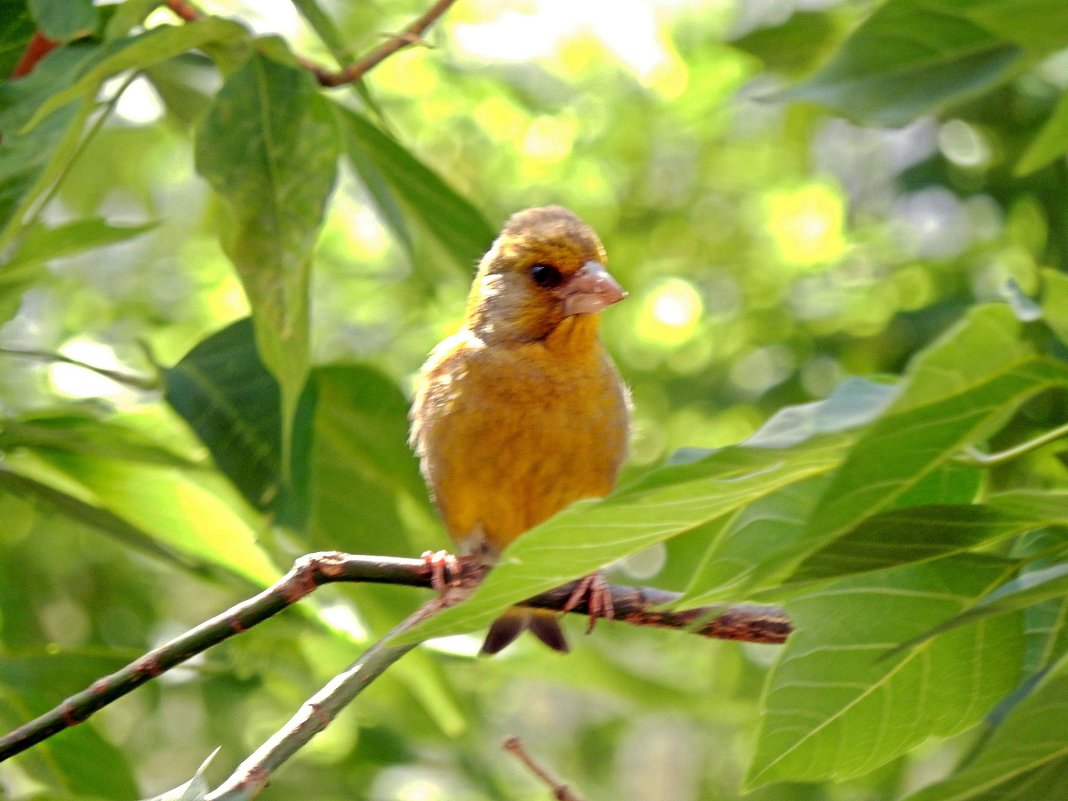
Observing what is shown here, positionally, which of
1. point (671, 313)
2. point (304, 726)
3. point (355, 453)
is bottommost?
point (671, 313)

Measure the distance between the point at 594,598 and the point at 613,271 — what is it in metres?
3.28

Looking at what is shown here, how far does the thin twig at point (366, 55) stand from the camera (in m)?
2.68

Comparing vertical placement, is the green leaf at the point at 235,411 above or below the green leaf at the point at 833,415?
below

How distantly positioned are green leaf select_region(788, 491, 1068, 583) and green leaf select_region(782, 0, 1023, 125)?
60cm

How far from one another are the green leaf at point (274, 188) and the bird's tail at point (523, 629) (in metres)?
1.59

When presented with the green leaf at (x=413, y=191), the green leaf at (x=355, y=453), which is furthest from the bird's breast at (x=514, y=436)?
the green leaf at (x=413, y=191)

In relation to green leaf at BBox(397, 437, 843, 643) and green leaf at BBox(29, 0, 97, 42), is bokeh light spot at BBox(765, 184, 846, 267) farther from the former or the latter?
green leaf at BBox(397, 437, 843, 643)

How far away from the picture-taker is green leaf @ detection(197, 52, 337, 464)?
2297 millimetres

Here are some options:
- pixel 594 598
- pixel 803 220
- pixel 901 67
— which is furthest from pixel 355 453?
pixel 803 220

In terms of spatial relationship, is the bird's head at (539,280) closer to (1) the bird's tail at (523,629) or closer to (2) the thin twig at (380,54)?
(1) the bird's tail at (523,629)

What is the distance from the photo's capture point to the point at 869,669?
1893 mm

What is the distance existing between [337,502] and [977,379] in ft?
6.57

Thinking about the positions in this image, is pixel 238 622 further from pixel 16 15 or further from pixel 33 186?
pixel 16 15

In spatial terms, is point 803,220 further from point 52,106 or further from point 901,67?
point 52,106
